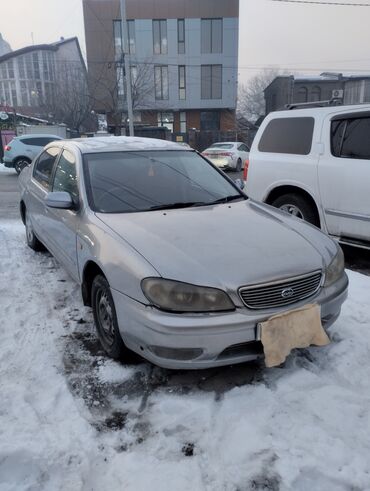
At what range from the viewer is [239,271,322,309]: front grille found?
2553 mm

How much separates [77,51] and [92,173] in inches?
2491

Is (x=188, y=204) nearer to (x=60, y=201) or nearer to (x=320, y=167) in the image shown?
(x=60, y=201)

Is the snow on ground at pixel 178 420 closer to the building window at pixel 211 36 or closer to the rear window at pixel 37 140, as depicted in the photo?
the rear window at pixel 37 140

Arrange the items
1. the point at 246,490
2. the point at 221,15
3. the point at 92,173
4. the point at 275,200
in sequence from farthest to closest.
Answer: the point at 221,15 < the point at 275,200 < the point at 92,173 < the point at 246,490

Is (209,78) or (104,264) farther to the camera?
(209,78)

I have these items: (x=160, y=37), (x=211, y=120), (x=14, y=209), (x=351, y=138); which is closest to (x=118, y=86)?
(x=160, y=37)

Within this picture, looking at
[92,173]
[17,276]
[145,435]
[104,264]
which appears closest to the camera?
[145,435]

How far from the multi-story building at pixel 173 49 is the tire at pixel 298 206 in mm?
32696

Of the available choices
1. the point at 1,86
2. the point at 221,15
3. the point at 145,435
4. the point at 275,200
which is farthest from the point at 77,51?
the point at 145,435

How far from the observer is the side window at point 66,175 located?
380cm

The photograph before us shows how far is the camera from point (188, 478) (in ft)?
6.81

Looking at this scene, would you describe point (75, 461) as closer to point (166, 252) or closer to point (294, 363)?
point (166, 252)

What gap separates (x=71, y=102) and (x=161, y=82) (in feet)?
31.0

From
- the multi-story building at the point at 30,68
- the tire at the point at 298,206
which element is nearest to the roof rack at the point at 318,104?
the tire at the point at 298,206
